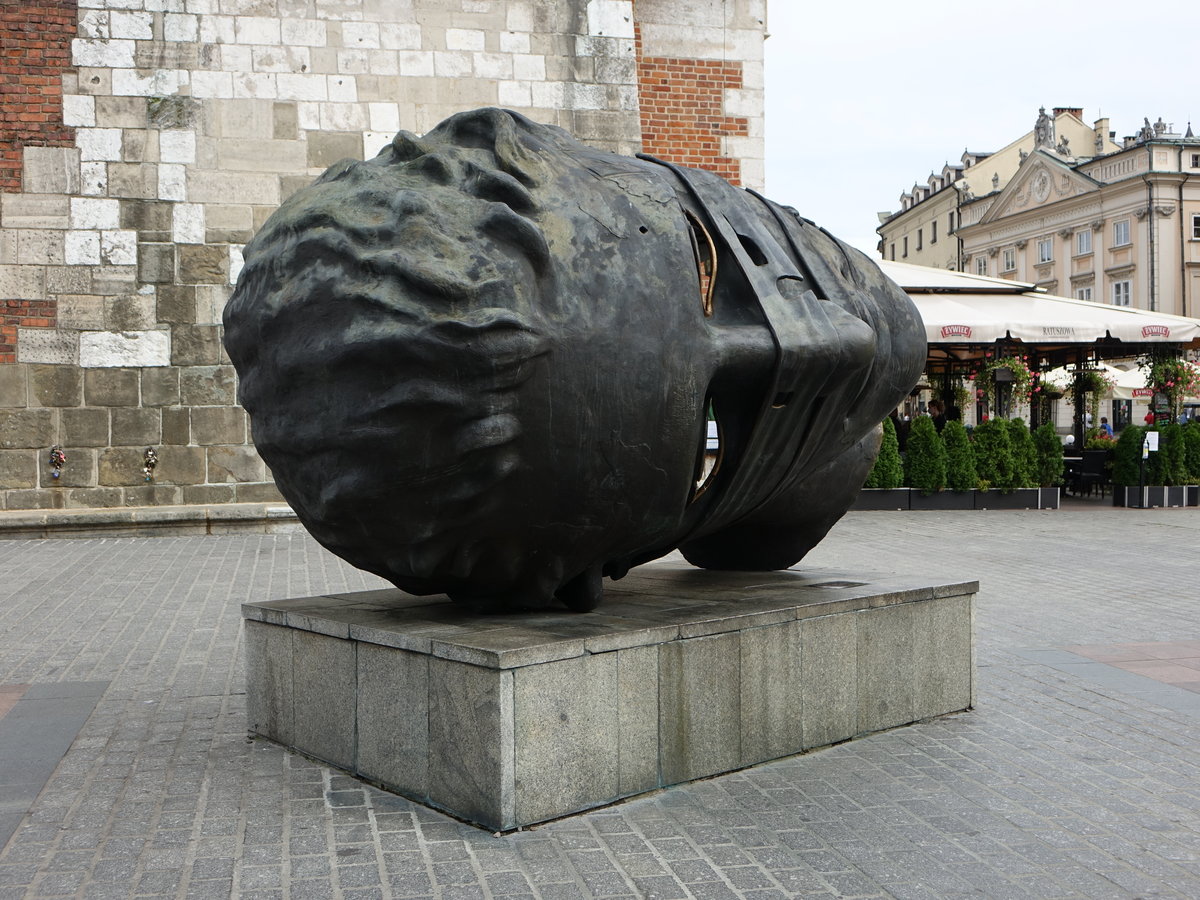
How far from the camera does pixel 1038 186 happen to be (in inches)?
2164

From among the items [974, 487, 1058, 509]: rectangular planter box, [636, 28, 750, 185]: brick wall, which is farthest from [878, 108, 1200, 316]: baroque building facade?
[636, 28, 750, 185]: brick wall

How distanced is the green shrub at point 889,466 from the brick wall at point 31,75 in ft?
31.7

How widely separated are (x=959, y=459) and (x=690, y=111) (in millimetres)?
5523

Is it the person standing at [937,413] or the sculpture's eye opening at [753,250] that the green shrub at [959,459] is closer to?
the person standing at [937,413]

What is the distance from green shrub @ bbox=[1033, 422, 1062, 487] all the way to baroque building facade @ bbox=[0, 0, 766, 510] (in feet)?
26.2

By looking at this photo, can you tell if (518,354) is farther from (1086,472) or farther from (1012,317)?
(1086,472)

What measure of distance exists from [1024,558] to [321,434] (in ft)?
26.7

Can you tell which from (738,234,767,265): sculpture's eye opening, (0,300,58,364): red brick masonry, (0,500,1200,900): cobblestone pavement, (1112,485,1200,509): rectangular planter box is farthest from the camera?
(1112,485,1200,509): rectangular planter box

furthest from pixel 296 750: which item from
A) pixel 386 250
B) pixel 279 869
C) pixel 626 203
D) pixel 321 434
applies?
pixel 626 203

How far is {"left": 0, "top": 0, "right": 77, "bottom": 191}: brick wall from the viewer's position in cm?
1115

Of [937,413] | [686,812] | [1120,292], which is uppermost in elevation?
[1120,292]

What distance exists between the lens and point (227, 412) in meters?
11.5

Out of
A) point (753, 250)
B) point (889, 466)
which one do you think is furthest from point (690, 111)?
point (753, 250)

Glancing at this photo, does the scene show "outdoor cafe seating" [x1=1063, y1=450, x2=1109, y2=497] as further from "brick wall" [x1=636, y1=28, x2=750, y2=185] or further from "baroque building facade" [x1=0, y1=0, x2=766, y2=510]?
"baroque building facade" [x1=0, y1=0, x2=766, y2=510]
